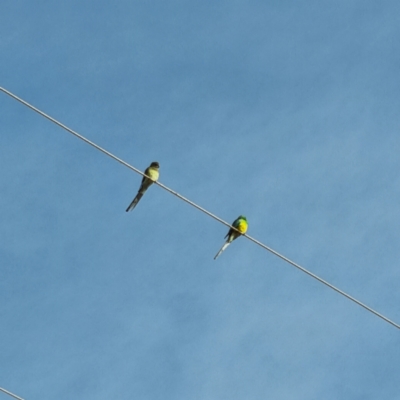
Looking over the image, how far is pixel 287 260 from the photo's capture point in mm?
12031

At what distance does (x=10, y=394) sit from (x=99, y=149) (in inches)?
128

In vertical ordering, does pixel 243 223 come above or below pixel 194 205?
above

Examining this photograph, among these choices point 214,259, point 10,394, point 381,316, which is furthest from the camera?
point 214,259

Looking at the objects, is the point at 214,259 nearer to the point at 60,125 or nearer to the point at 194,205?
the point at 194,205

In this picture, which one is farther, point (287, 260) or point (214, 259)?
point (214, 259)

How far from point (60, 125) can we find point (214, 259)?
5.99 meters

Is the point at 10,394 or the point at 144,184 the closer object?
the point at 10,394

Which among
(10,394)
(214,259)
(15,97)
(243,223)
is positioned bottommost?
(10,394)

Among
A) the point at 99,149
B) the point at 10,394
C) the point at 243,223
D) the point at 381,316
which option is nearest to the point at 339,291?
the point at 381,316

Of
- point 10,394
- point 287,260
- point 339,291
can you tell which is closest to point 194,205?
point 287,260

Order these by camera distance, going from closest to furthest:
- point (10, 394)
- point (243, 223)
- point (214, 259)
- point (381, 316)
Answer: point (10, 394) < point (381, 316) < point (214, 259) < point (243, 223)

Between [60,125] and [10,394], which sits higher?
[60,125]

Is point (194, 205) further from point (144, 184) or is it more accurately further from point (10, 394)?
point (144, 184)

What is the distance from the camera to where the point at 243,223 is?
18.2 meters
